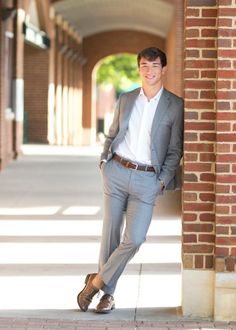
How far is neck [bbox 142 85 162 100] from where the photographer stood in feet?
19.0

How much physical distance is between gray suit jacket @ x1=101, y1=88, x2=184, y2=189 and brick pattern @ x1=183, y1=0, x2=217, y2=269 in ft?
0.29

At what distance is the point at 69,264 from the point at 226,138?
2.56 m

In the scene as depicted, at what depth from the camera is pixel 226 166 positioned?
568cm

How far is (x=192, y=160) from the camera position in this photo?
19.0 feet

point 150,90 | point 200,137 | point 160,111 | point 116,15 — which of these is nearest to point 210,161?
point 200,137

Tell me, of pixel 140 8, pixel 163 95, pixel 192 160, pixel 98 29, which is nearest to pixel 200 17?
pixel 163 95

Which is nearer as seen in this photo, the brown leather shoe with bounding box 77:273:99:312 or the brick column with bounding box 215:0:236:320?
the brick column with bounding box 215:0:236:320

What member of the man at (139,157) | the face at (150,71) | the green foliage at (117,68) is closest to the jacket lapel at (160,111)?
the man at (139,157)

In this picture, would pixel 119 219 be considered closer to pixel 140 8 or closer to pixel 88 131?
pixel 140 8

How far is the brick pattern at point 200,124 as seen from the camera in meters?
5.76

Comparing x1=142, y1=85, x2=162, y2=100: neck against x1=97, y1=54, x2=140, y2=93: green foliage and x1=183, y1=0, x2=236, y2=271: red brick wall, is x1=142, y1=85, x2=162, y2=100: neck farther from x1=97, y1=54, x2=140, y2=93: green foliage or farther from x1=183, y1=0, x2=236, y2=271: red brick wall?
x1=97, y1=54, x2=140, y2=93: green foliage

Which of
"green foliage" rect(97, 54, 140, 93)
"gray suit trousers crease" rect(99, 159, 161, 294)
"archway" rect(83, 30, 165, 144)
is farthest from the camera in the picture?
"green foliage" rect(97, 54, 140, 93)

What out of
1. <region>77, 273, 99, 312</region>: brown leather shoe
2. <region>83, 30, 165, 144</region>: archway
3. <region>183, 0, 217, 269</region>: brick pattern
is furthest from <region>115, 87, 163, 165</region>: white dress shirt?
<region>83, 30, 165, 144</region>: archway

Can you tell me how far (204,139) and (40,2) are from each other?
1872cm
